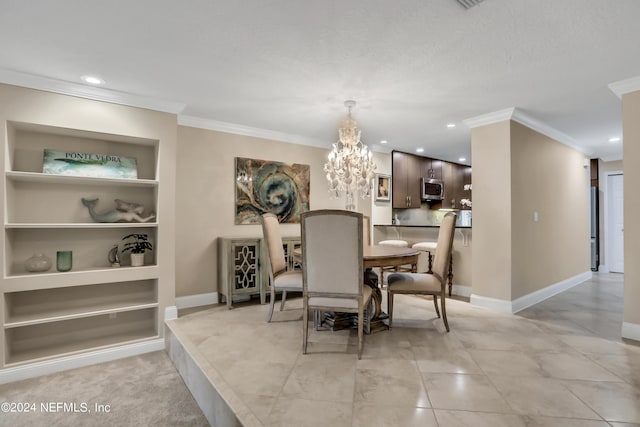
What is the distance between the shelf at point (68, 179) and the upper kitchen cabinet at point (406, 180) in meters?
4.04

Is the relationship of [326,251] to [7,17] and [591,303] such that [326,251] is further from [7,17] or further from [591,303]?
[591,303]

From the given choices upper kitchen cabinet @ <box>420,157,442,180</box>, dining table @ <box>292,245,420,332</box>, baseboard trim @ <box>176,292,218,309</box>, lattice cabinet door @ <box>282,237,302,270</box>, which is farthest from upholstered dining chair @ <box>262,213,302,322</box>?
upper kitchen cabinet @ <box>420,157,442,180</box>

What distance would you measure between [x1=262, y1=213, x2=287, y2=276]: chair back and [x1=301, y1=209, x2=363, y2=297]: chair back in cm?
91

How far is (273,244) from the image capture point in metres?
3.37

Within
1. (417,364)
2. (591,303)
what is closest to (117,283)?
(417,364)

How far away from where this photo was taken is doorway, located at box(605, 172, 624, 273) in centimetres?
616

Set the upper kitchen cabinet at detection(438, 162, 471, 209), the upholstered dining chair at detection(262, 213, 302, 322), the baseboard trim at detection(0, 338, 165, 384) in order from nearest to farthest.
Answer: the baseboard trim at detection(0, 338, 165, 384) → the upholstered dining chair at detection(262, 213, 302, 322) → the upper kitchen cabinet at detection(438, 162, 471, 209)

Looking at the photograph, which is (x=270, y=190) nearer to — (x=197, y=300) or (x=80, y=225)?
(x=197, y=300)

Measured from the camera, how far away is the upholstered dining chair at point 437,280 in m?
2.88

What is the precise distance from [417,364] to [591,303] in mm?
3204

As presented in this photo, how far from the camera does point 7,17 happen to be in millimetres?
1884

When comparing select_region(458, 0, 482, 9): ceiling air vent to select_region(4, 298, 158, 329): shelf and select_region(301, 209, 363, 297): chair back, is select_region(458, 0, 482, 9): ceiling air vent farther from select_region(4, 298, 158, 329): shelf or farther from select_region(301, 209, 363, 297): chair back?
select_region(4, 298, 158, 329): shelf

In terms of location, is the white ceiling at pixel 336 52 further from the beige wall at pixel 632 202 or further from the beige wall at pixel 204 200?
the beige wall at pixel 204 200

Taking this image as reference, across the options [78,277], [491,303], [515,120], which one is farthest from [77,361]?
[515,120]
